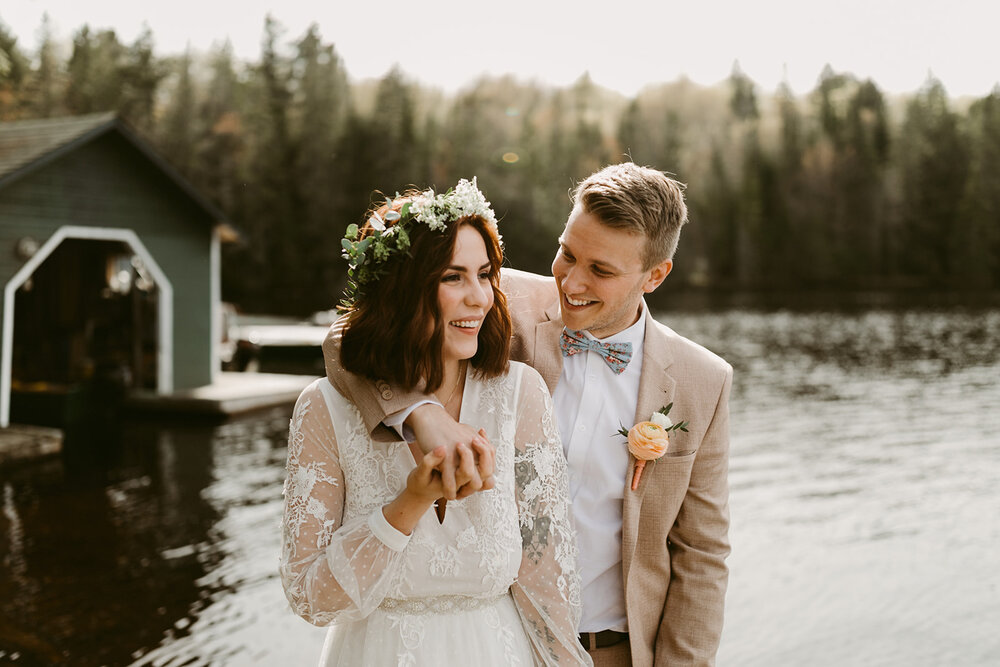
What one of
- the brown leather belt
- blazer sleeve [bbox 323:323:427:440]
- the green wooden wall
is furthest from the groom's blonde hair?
the green wooden wall

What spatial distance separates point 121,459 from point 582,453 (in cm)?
1089

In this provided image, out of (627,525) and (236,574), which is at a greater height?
(627,525)

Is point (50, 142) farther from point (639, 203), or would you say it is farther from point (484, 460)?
point (484, 460)

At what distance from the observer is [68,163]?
14125 millimetres

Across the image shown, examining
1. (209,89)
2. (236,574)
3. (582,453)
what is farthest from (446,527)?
(209,89)

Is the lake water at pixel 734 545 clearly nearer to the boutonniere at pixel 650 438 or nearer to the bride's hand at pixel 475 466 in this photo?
the boutonniere at pixel 650 438

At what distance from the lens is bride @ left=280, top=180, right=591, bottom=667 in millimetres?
1972

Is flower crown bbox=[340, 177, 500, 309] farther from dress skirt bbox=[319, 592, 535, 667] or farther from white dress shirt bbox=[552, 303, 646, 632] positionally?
dress skirt bbox=[319, 592, 535, 667]

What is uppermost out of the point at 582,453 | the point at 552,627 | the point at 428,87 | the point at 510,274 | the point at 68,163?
the point at 428,87

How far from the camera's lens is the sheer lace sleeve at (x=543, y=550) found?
2.12 metres

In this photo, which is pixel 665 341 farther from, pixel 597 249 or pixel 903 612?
pixel 903 612

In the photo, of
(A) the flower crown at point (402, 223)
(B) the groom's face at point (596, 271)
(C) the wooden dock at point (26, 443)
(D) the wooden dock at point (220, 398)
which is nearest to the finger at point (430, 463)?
(A) the flower crown at point (402, 223)

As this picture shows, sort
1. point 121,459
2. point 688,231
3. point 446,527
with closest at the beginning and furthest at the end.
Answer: point 446,527, point 121,459, point 688,231

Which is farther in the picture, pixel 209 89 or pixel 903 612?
pixel 209 89
